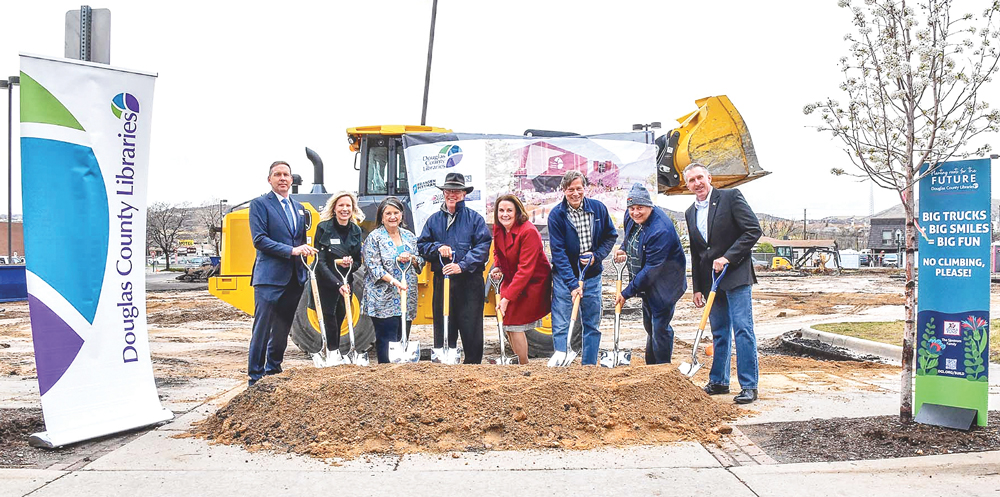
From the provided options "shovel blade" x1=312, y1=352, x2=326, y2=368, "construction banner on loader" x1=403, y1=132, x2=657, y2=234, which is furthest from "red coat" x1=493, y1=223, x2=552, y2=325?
"construction banner on loader" x1=403, y1=132, x2=657, y2=234

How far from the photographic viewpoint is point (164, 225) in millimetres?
67438

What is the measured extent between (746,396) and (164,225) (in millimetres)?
68359

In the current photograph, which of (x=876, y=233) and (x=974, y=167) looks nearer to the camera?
(x=974, y=167)

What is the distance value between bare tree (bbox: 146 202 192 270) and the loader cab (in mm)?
60837

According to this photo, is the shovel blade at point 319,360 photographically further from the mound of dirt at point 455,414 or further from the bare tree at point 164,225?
the bare tree at point 164,225

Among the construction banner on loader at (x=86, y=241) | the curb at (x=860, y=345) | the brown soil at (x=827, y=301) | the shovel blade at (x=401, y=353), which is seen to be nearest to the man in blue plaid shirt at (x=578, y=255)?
the shovel blade at (x=401, y=353)

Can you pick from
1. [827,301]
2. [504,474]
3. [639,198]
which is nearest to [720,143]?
[639,198]

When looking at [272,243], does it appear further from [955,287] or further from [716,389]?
[955,287]

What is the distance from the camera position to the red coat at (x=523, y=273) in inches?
271

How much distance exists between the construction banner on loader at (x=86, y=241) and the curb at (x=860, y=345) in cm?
731

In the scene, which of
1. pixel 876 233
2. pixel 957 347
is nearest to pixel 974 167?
pixel 957 347

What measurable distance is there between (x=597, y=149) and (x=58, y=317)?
19.0 ft

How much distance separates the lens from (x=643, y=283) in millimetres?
6496

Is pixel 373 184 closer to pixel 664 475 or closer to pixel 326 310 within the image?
pixel 326 310
